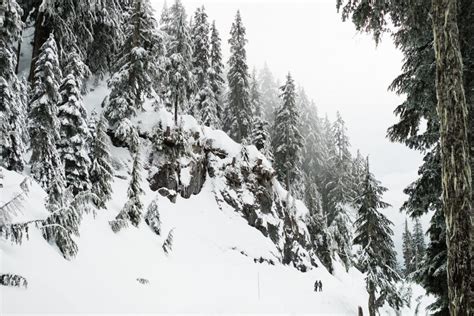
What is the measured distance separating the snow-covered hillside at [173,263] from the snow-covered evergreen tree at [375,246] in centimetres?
346

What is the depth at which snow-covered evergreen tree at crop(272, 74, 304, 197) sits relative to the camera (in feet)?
130

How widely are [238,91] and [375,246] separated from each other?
25452mm

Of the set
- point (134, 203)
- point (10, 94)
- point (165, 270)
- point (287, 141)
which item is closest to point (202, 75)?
point (287, 141)

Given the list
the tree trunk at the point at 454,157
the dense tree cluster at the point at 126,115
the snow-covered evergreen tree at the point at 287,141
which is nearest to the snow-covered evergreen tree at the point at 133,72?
the dense tree cluster at the point at 126,115

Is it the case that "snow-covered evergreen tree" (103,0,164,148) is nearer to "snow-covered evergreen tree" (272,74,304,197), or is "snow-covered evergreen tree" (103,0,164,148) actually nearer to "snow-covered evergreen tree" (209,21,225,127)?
"snow-covered evergreen tree" (209,21,225,127)

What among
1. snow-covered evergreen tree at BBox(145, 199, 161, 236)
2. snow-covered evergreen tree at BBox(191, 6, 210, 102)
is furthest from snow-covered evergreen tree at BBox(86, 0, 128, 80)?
snow-covered evergreen tree at BBox(191, 6, 210, 102)

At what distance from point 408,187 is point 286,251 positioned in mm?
21596

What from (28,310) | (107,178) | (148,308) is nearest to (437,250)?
(148,308)

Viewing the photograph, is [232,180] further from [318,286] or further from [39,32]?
[39,32]

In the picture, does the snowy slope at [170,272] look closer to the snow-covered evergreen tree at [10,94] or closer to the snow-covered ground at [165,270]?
the snow-covered ground at [165,270]

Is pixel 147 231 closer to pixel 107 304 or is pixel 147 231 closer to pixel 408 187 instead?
pixel 107 304

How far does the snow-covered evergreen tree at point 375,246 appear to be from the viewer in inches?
909

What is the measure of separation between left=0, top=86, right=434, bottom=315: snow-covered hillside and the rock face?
0.20 metres

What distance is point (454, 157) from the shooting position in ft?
18.5
